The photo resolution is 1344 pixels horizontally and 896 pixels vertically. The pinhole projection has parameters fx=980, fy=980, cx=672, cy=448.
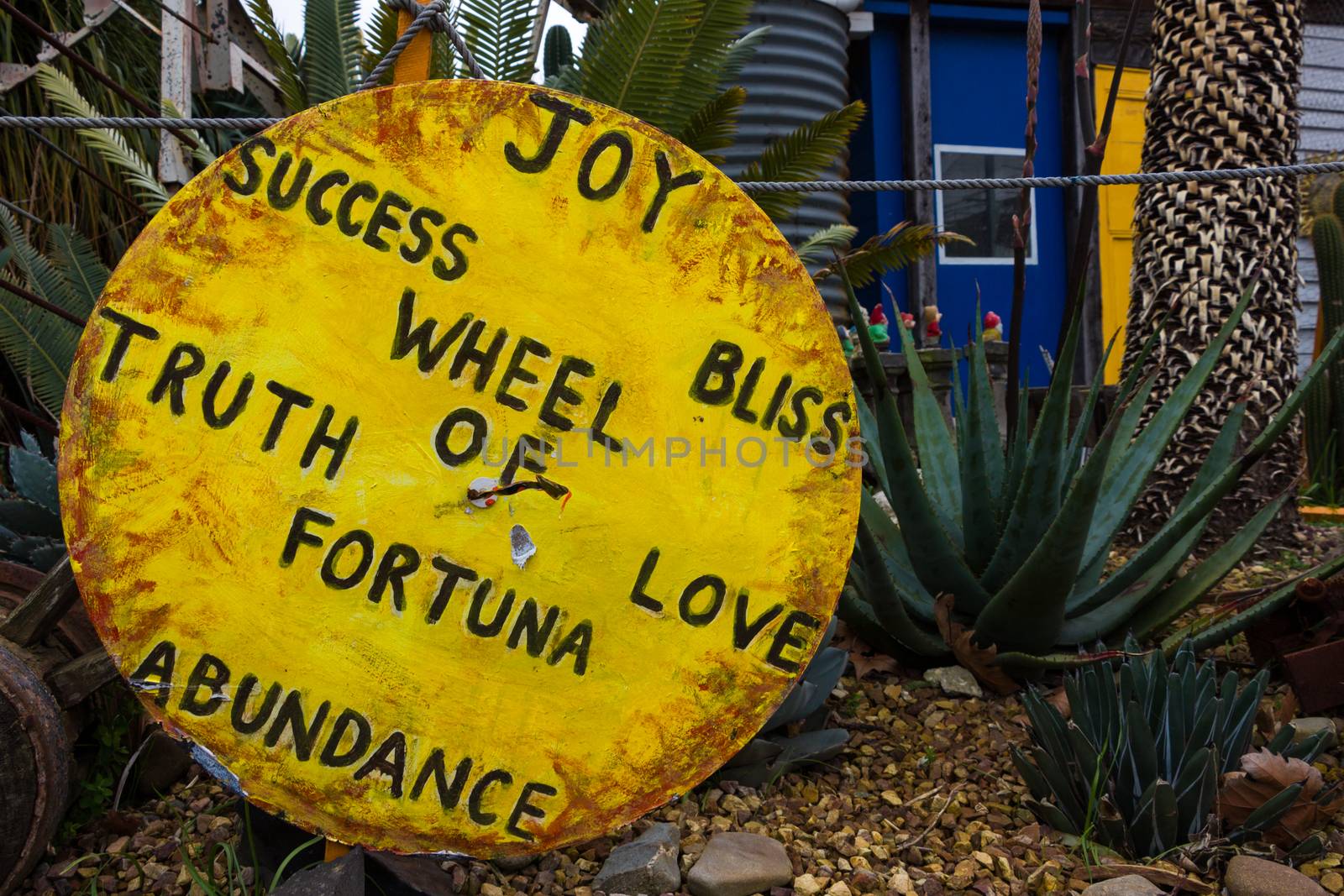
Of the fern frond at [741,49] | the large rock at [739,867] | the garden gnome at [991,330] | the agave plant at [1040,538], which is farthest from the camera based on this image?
the garden gnome at [991,330]

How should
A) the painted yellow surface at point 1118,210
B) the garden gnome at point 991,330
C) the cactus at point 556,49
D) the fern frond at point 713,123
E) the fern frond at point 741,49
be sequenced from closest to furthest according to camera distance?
1. the fern frond at point 713,123
2. the fern frond at point 741,49
3. the garden gnome at point 991,330
4. the cactus at point 556,49
5. the painted yellow surface at point 1118,210

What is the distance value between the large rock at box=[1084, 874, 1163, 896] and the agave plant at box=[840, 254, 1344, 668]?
461 mm

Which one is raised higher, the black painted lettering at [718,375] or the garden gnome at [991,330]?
the black painted lettering at [718,375]

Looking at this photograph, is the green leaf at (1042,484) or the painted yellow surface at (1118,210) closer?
the green leaf at (1042,484)

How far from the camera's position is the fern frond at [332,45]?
8.82 feet

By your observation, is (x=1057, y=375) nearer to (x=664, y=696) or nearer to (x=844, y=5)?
(x=664, y=696)

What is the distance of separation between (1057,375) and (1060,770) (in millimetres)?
629


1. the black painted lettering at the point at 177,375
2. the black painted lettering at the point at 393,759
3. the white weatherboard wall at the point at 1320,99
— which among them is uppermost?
the white weatherboard wall at the point at 1320,99

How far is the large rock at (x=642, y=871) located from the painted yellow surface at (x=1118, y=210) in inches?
211

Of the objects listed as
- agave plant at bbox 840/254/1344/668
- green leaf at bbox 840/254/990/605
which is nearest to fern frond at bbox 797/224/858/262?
agave plant at bbox 840/254/1344/668

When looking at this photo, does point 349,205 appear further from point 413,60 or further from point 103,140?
point 103,140

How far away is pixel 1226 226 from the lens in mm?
2760

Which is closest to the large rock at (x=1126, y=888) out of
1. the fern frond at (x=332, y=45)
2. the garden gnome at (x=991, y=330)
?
the fern frond at (x=332, y=45)

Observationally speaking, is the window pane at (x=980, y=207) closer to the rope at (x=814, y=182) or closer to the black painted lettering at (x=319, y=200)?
the rope at (x=814, y=182)
